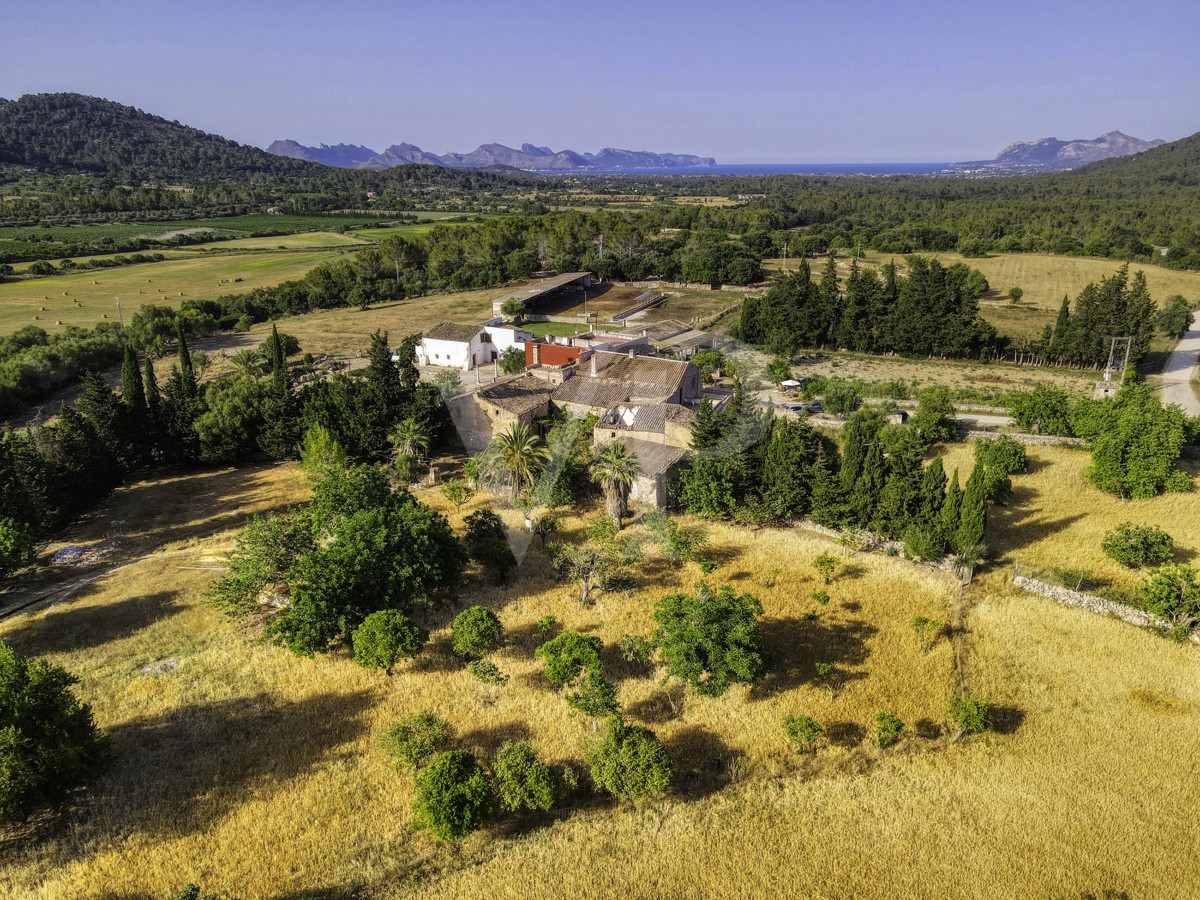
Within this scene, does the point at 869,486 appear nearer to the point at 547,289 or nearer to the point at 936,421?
the point at 936,421

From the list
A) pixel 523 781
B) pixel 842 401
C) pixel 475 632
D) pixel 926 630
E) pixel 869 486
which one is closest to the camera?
pixel 523 781

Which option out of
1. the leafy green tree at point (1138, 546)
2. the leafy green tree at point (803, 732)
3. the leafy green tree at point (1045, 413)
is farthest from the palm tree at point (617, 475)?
the leafy green tree at point (1045, 413)

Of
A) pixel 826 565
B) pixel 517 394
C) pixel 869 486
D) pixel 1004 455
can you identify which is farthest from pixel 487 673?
pixel 1004 455

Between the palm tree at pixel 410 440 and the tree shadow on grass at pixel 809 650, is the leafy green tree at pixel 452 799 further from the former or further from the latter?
the palm tree at pixel 410 440

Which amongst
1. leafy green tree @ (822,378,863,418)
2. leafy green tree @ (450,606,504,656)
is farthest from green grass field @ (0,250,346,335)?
leafy green tree @ (822,378,863,418)

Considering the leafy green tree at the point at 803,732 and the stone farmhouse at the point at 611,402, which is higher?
the stone farmhouse at the point at 611,402

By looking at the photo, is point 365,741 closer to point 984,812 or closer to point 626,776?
point 626,776
